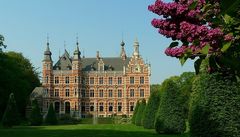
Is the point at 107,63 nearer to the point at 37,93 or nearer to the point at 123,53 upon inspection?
the point at 123,53

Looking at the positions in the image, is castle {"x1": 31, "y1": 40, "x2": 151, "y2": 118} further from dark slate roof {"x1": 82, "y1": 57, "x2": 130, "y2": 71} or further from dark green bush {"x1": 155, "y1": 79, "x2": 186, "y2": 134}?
dark green bush {"x1": 155, "y1": 79, "x2": 186, "y2": 134}

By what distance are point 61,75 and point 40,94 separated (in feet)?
13.7

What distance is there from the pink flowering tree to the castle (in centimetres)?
6016

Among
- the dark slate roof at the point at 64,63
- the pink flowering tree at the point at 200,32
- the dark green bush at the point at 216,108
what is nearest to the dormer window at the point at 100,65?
the dark slate roof at the point at 64,63

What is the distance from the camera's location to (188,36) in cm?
232

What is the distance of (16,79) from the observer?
4791cm

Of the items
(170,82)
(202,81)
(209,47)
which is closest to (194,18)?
(209,47)

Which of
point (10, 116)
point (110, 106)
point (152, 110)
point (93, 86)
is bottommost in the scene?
point (10, 116)

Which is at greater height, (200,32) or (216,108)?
(200,32)

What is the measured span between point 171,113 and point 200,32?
1987cm

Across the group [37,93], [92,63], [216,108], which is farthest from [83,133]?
[92,63]

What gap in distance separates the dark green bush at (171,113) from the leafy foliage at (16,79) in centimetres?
1966

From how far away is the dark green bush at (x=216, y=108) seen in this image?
38.3 feet

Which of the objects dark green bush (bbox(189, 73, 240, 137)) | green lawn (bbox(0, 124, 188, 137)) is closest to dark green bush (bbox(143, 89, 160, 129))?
green lawn (bbox(0, 124, 188, 137))
